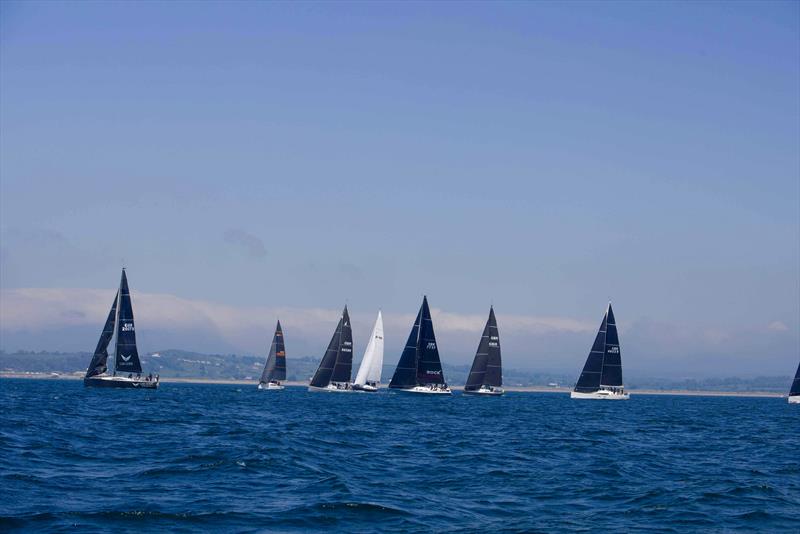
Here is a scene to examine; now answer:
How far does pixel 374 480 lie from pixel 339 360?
94.8 meters

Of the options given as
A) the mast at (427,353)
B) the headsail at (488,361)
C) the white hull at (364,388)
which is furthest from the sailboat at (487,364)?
the white hull at (364,388)

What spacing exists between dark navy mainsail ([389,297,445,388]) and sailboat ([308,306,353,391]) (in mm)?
7816

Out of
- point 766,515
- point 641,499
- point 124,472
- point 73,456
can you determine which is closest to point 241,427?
point 73,456

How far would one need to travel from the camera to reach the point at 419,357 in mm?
118312

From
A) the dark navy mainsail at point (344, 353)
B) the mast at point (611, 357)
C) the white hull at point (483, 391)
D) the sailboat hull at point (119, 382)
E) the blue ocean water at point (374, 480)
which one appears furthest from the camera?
the white hull at point (483, 391)

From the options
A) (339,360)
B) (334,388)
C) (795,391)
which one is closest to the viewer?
(339,360)

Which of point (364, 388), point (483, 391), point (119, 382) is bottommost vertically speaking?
point (119, 382)

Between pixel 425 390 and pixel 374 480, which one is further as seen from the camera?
pixel 425 390

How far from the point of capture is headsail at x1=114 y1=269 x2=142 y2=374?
106875mm

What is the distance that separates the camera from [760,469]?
35.0 metres

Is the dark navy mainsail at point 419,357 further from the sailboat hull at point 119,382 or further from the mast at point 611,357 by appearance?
the sailboat hull at point 119,382

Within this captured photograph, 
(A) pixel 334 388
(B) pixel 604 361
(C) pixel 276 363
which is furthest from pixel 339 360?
(B) pixel 604 361

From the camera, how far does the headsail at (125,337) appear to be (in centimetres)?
10688

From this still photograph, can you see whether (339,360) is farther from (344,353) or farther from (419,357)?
(419,357)
